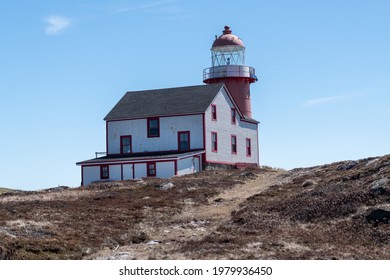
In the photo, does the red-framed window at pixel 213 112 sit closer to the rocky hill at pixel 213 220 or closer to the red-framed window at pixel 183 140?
the red-framed window at pixel 183 140

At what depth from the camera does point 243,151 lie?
64938 millimetres

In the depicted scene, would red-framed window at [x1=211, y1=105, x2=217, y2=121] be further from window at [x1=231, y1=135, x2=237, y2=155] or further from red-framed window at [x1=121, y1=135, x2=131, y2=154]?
red-framed window at [x1=121, y1=135, x2=131, y2=154]

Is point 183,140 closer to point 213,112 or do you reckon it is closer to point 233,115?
point 213,112

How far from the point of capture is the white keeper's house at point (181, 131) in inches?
2269

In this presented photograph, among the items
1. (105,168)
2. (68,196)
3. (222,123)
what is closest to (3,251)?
(68,196)

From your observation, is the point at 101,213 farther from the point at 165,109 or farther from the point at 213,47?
the point at 213,47

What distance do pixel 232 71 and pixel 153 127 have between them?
10427 millimetres

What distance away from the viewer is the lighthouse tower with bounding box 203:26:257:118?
2645 inches

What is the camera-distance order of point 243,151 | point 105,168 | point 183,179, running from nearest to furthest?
point 183,179 → point 105,168 → point 243,151

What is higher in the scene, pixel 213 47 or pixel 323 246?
pixel 213 47

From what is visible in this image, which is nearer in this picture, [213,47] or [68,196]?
[68,196]

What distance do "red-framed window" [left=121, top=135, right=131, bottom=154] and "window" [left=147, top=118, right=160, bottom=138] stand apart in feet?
6.62
